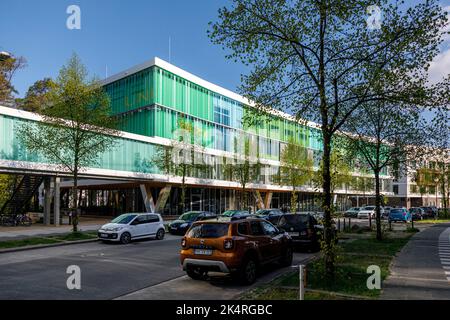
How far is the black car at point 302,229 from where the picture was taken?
16547 millimetres

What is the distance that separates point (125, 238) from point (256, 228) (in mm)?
11285

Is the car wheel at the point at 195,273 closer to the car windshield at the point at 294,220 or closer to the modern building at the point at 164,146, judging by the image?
the car windshield at the point at 294,220

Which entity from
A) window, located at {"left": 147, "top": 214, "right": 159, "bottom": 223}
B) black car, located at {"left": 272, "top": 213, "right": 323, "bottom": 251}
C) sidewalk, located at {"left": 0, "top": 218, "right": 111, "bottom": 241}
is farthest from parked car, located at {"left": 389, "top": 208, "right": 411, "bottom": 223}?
sidewalk, located at {"left": 0, "top": 218, "right": 111, "bottom": 241}

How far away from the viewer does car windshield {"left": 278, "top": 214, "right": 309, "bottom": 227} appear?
17.0 metres

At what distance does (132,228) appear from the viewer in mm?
21094

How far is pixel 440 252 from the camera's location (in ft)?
55.2

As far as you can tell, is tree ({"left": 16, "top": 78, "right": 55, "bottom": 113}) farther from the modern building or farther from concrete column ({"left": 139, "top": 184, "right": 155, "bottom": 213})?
concrete column ({"left": 139, "top": 184, "right": 155, "bottom": 213})

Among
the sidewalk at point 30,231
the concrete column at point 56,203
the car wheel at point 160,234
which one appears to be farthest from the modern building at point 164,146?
the car wheel at point 160,234

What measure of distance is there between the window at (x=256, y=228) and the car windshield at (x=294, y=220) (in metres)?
5.76

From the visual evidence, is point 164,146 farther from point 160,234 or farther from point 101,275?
point 101,275
